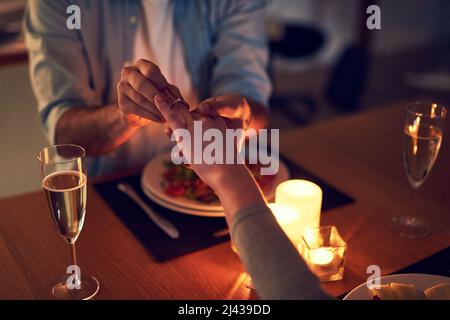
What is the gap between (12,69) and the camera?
83.4 inches

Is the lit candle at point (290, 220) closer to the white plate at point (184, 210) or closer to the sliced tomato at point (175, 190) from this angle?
the white plate at point (184, 210)

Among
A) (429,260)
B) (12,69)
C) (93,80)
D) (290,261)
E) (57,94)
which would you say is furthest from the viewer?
(12,69)

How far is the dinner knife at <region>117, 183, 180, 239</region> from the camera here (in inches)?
40.3

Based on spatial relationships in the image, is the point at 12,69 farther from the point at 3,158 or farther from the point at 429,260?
the point at 429,260

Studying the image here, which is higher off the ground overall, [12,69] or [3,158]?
[12,69]

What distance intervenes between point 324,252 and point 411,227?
0.26 meters

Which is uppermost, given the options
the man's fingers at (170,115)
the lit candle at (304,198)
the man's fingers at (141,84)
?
the man's fingers at (141,84)

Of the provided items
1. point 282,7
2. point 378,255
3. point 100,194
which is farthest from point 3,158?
point 282,7

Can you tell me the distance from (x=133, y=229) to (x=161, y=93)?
27cm

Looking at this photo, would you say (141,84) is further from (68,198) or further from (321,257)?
(321,257)

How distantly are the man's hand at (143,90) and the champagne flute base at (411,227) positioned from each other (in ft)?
1.66

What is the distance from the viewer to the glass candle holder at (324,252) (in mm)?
895

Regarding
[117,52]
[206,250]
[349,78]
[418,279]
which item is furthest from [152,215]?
[349,78]

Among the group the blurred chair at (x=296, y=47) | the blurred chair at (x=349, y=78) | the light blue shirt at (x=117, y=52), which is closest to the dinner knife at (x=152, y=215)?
the light blue shirt at (x=117, y=52)
